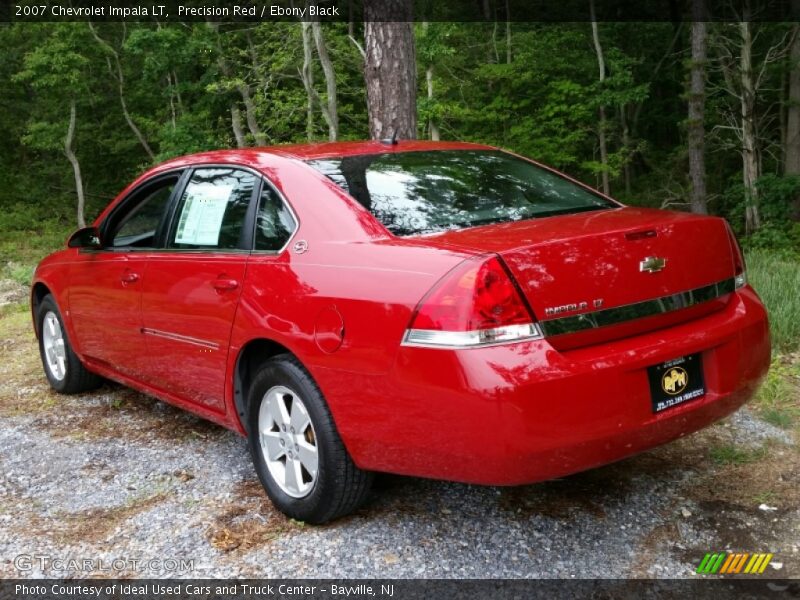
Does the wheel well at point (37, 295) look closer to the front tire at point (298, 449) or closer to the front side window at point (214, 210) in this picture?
the front side window at point (214, 210)

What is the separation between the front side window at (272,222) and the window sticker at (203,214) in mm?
343

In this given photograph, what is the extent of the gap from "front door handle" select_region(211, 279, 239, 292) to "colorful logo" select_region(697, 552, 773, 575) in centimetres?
226

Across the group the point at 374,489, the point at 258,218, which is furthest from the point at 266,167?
the point at 374,489

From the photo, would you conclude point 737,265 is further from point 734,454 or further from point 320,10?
point 320,10

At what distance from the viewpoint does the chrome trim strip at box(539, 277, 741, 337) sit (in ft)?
8.75

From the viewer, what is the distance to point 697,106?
19.7 meters

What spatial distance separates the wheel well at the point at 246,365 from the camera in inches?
137

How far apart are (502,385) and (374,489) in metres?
1.39

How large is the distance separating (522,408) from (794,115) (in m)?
20.6

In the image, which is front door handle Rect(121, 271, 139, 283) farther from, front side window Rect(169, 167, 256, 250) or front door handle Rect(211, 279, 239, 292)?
front door handle Rect(211, 279, 239, 292)

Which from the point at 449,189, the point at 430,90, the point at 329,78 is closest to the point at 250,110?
the point at 329,78

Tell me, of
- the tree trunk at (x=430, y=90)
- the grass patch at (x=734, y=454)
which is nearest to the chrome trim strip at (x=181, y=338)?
the grass patch at (x=734, y=454)

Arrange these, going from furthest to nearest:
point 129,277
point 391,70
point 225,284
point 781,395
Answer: point 391,70
point 781,395
point 129,277
point 225,284

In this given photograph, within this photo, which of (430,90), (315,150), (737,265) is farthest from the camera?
(430,90)
